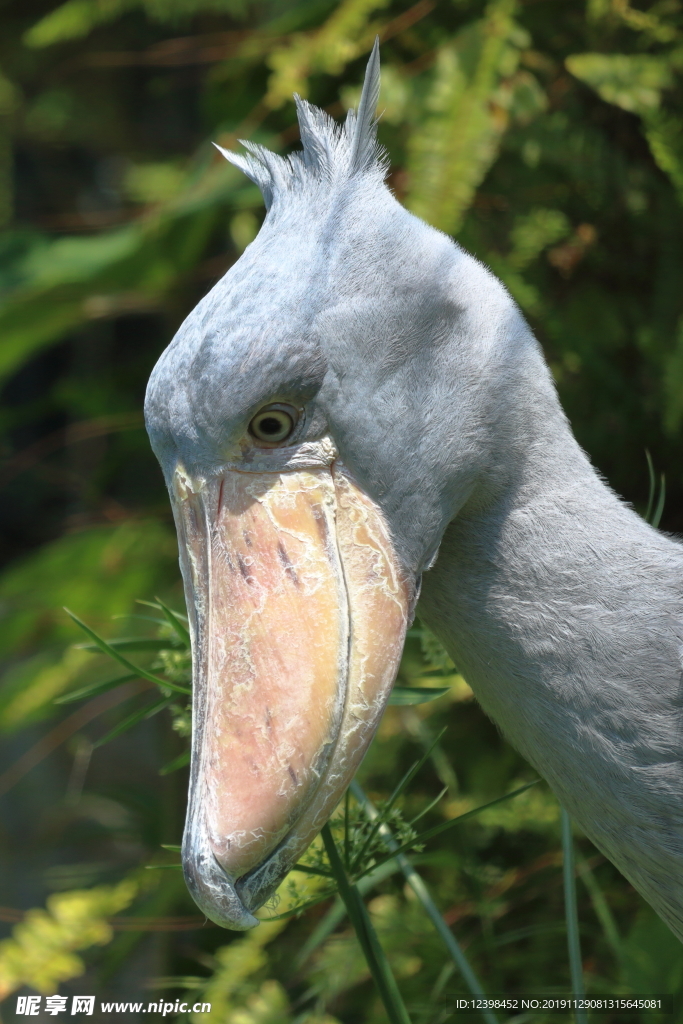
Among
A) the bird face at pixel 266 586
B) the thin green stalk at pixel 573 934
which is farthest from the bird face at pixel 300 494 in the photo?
the thin green stalk at pixel 573 934

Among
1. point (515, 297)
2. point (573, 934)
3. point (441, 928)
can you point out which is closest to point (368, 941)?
point (441, 928)

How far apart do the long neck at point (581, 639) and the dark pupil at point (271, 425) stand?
260mm

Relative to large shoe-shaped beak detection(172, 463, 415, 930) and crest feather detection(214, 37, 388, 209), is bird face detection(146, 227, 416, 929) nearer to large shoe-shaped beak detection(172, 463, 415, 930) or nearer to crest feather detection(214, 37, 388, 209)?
large shoe-shaped beak detection(172, 463, 415, 930)

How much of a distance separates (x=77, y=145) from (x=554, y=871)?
3.32m

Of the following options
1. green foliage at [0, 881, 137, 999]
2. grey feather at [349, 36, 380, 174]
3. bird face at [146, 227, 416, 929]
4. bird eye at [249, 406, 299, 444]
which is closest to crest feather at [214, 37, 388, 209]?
grey feather at [349, 36, 380, 174]

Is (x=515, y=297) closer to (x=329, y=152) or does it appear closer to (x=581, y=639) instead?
(x=329, y=152)

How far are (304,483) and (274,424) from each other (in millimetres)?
68

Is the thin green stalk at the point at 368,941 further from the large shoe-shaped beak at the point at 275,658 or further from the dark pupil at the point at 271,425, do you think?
the dark pupil at the point at 271,425

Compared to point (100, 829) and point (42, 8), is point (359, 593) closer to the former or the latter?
point (100, 829)

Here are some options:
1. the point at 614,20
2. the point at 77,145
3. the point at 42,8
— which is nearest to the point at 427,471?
the point at 614,20

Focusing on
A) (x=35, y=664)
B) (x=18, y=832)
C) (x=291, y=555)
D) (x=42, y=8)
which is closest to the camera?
(x=291, y=555)

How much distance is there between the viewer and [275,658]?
898mm

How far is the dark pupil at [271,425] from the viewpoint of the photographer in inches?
36.8

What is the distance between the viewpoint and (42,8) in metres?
3.32
